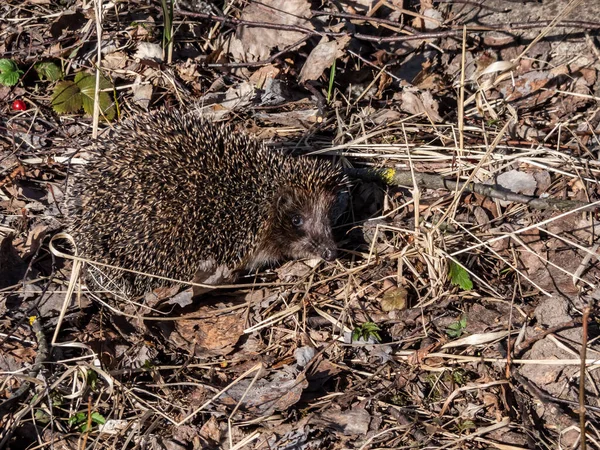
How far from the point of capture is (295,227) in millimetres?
6121

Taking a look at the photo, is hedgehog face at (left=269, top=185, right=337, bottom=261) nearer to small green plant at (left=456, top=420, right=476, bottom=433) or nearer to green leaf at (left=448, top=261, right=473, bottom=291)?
green leaf at (left=448, top=261, right=473, bottom=291)

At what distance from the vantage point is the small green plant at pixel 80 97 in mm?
6980

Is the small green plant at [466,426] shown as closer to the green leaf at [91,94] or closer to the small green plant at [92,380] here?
the small green plant at [92,380]

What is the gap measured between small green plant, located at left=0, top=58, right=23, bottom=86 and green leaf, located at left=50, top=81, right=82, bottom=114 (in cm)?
46

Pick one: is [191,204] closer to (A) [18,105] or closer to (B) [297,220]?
(B) [297,220]

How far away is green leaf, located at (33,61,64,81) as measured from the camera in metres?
7.27

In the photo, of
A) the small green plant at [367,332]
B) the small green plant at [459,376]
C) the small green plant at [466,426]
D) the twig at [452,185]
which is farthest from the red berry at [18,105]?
the small green plant at [466,426]

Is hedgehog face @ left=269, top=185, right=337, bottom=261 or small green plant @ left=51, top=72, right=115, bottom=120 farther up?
small green plant @ left=51, top=72, right=115, bottom=120

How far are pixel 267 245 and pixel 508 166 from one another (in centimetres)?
234

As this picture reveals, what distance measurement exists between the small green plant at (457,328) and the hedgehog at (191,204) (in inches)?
46.0

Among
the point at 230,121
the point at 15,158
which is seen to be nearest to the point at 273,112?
the point at 230,121

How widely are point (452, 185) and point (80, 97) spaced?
13.0 ft

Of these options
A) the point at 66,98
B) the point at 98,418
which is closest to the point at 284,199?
the point at 98,418

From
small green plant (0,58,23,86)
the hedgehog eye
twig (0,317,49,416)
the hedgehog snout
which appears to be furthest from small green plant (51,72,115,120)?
the hedgehog snout
